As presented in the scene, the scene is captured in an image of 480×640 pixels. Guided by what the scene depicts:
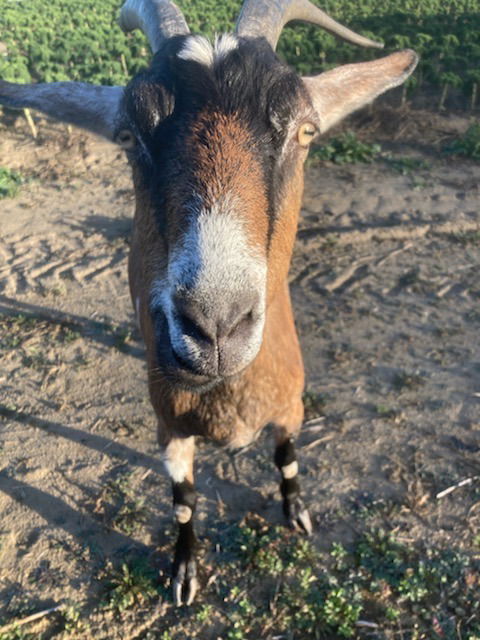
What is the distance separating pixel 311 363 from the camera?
5160mm

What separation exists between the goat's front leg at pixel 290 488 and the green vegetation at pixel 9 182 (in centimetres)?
704

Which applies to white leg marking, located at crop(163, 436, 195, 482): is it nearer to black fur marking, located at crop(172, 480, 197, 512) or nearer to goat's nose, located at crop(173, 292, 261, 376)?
black fur marking, located at crop(172, 480, 197, 512)

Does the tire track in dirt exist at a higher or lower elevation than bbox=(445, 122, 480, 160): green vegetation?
lower

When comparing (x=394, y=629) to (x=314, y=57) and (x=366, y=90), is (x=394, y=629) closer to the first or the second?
(x=366, y=90)

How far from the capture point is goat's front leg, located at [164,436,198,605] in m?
3.35

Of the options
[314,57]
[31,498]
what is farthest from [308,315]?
[314,57]

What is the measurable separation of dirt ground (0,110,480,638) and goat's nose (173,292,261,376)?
2.36m

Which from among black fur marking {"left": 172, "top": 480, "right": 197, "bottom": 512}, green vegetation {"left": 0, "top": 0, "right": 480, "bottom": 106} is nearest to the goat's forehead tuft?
black fur marking {"left": 172, "top": 480, "right": 197, "bottom": 512}

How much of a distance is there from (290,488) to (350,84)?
283 cm

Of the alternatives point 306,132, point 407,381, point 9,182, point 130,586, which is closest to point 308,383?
point 407,381

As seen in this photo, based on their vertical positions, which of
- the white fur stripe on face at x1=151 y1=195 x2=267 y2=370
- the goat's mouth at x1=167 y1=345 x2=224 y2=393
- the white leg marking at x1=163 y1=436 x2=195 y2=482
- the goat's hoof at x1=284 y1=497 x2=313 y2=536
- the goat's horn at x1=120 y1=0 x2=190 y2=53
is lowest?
the goat's hoof at x1=284 y1=497 x2=313 y2=536

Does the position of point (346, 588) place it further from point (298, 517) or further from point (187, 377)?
point (187, 377)

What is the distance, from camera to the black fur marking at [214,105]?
7.04ft

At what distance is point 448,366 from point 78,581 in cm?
388
